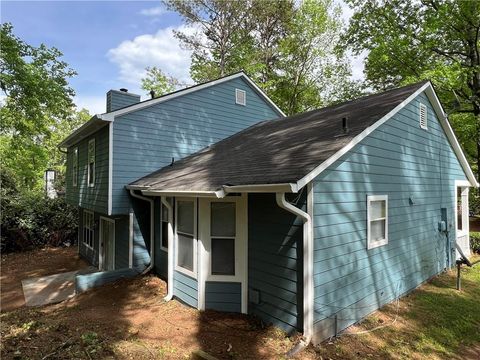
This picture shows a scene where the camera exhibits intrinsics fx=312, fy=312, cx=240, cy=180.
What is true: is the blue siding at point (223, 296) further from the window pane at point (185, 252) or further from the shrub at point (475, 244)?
the shrub at point (475, 244)

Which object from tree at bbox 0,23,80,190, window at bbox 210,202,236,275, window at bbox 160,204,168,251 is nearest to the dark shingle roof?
window at bbox 210,202,236,275

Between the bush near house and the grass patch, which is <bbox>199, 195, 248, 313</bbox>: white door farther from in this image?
the bush near house

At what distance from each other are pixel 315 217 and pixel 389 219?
109 inches

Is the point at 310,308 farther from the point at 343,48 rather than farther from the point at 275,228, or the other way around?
the point at 343,48

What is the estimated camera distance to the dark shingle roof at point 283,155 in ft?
16.9

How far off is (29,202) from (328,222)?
16340 millimetres

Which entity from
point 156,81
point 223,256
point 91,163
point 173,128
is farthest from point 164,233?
point 156,81

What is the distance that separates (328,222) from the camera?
5.29 m

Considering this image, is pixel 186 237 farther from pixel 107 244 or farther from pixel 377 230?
pixel 107 244

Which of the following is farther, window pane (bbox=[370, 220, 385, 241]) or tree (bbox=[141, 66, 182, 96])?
tree (bbox=[141, 66, 182, 96])

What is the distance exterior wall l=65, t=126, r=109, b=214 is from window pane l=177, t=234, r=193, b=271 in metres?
3.18

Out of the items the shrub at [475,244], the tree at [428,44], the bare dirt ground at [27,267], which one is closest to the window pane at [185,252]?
the bare dirt ground at [27,267]

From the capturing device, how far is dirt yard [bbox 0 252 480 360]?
4.72m

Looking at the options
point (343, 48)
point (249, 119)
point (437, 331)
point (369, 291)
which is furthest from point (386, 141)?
point (343, 48)
